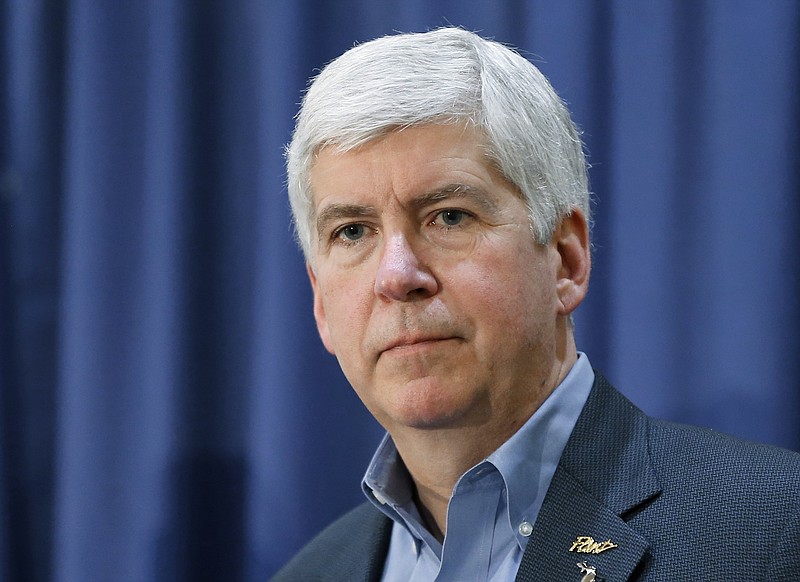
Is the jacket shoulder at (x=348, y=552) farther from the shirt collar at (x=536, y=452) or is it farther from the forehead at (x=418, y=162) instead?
the forehead at (x=418, y=162)

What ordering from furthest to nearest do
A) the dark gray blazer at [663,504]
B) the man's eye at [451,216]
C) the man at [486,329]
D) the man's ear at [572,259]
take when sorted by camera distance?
the man's ear at [572,259] < the man's eye at [451,216] < the man at [486,329] < the dark gray blazer at [663,504]

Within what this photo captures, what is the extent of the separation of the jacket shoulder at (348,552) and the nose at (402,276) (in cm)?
58

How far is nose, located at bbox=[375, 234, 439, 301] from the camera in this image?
1.52 meters

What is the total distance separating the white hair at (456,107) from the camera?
1.59m

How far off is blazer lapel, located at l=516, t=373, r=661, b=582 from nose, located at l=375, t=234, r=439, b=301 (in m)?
0.35

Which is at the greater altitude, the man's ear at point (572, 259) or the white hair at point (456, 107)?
the white hair at point (456, 107)

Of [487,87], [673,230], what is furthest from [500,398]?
[673,230]

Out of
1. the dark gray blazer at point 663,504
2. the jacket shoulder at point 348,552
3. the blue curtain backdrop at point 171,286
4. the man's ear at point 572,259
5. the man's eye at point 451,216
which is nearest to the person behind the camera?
the dark gray blazer at point 663,504

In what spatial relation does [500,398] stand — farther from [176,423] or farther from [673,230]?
[176,423]

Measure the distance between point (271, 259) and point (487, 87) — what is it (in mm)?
933

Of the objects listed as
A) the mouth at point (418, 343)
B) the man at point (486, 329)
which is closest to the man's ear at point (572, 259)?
the man at point (486, 329)

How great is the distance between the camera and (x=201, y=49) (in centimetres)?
246

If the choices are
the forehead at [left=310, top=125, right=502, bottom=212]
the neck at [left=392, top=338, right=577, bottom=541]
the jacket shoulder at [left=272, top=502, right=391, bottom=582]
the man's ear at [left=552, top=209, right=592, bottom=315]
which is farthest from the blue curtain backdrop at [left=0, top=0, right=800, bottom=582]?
the forehead at [left=310, top=125, right=502, bottom=212]

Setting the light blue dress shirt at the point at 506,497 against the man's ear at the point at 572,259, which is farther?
the man's ear at the point at 572,259
